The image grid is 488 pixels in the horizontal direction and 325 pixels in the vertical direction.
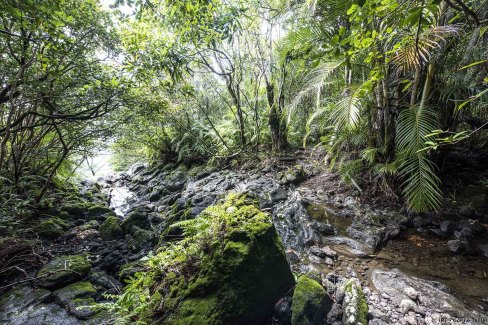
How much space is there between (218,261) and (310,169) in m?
4.27

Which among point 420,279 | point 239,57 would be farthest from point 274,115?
point 420,279

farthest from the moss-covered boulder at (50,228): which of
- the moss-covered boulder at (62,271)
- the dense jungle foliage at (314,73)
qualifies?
the moss-covered boulder at (62,271)

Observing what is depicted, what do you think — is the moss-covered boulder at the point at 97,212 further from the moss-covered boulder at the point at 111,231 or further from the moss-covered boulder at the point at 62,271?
the moss-covered boulder at the point at 62,271

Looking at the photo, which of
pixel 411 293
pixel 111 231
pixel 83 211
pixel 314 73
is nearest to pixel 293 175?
pixel 314 73

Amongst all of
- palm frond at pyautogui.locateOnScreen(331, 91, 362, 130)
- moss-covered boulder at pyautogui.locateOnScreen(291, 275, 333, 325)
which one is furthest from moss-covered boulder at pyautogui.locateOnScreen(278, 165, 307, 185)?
moss-covered boulder at pyautogui.locateOnScreen(291, 275, 333, 325)

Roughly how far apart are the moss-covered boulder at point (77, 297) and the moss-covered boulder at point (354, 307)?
2.53 metres

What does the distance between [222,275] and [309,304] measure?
2.59ft

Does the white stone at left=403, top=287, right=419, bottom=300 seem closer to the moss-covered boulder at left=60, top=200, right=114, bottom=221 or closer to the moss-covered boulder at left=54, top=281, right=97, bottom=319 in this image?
the moss-covered boulder at left=54, top=281, right=97, bottom=319

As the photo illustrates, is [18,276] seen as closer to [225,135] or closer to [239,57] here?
[225,135]

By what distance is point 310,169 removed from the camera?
5824 mm

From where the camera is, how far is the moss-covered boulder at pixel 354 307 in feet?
6.47

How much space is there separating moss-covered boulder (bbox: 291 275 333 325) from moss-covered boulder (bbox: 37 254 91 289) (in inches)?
115

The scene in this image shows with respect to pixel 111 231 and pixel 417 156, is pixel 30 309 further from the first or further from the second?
pixel 417 156

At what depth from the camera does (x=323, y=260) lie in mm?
2957
